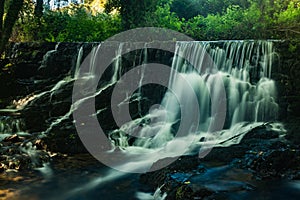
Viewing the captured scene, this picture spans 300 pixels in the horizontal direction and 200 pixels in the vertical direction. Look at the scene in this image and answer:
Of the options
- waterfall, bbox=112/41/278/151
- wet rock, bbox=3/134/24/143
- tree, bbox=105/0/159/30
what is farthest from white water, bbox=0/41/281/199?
tree, bbox=105/0/159/30

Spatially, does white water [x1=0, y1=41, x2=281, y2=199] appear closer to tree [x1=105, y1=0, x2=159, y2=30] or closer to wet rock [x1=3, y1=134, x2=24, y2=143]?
wet rock [x1=3, y1=134, x2=24, y2=143]

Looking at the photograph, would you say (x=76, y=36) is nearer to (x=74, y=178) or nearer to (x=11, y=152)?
(x=11, y=152)

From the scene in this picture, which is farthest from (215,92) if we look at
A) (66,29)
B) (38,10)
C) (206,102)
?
(38,10)

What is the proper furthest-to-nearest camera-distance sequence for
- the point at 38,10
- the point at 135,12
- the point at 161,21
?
the point at 38,10 < the point at 161,21 < the point at 135,12

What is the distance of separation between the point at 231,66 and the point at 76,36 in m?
9.48

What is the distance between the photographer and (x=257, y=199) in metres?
5.25

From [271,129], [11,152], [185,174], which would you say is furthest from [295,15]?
[11,152]

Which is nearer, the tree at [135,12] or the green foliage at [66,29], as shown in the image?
the tree at [135,12]

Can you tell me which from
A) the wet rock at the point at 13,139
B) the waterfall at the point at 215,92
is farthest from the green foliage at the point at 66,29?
the wet rock at the point at 13,139

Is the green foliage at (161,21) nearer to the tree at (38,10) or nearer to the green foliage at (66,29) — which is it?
the green foliage at (66,29)

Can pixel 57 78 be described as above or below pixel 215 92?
above

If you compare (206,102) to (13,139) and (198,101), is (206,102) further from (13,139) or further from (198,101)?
(13,139)

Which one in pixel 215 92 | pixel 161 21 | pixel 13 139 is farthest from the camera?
pixel 161 21

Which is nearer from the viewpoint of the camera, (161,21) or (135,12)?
(135,12)
